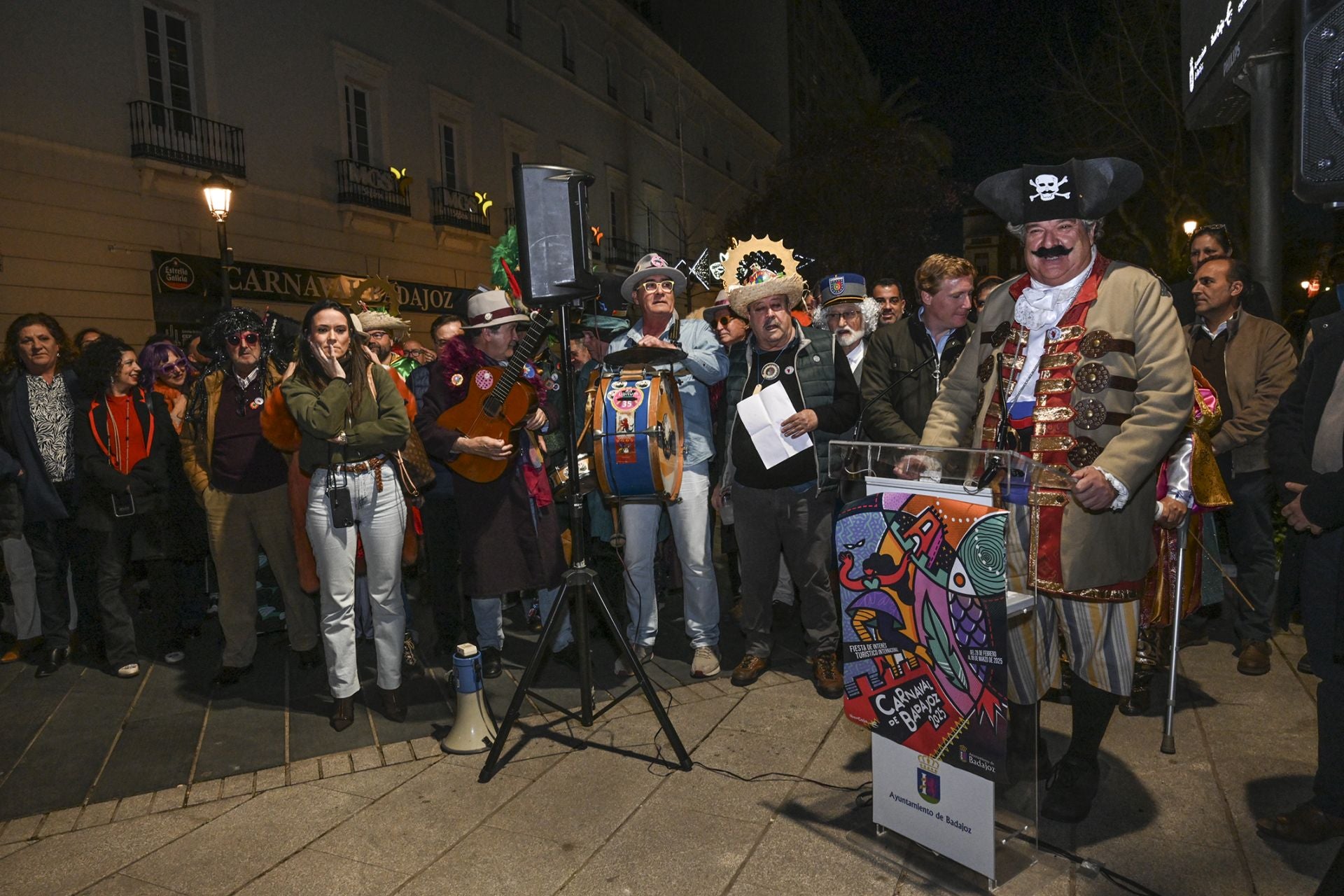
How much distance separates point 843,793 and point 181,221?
13767 mm

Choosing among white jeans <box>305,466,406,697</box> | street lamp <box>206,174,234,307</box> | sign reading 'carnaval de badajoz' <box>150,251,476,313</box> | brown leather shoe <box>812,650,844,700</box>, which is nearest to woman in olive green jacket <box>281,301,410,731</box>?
white jeans <box>305,466,406,697</box>

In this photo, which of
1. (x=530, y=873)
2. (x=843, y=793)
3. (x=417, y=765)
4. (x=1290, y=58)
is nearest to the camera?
(x=530, y=873)

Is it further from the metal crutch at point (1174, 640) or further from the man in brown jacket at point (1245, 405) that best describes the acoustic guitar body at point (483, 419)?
the man in brown jacket at point (1245, 405)

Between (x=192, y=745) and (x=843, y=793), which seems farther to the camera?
(x=192, y=745)

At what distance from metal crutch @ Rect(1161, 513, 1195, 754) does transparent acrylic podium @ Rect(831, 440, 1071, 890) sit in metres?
1.11

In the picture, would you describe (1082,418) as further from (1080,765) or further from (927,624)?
(1080,765)

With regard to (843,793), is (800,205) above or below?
above

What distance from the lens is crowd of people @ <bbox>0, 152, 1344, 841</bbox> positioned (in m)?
3.11

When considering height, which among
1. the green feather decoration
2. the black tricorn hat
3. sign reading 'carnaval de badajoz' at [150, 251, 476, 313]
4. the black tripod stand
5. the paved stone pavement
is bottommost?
the paved stone pavement

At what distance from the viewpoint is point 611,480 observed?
15.4 ft

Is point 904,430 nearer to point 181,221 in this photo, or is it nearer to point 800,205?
point 181,221

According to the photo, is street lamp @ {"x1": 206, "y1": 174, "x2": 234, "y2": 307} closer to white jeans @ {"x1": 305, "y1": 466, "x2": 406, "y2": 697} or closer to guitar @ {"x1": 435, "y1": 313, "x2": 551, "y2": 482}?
guitar @ {"x1": 435, "y1": 313, "x2": 551, "y2": 482}

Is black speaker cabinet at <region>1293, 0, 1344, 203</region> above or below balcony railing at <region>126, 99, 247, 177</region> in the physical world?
below

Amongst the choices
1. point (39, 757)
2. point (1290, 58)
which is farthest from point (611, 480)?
point (1290, 58)
